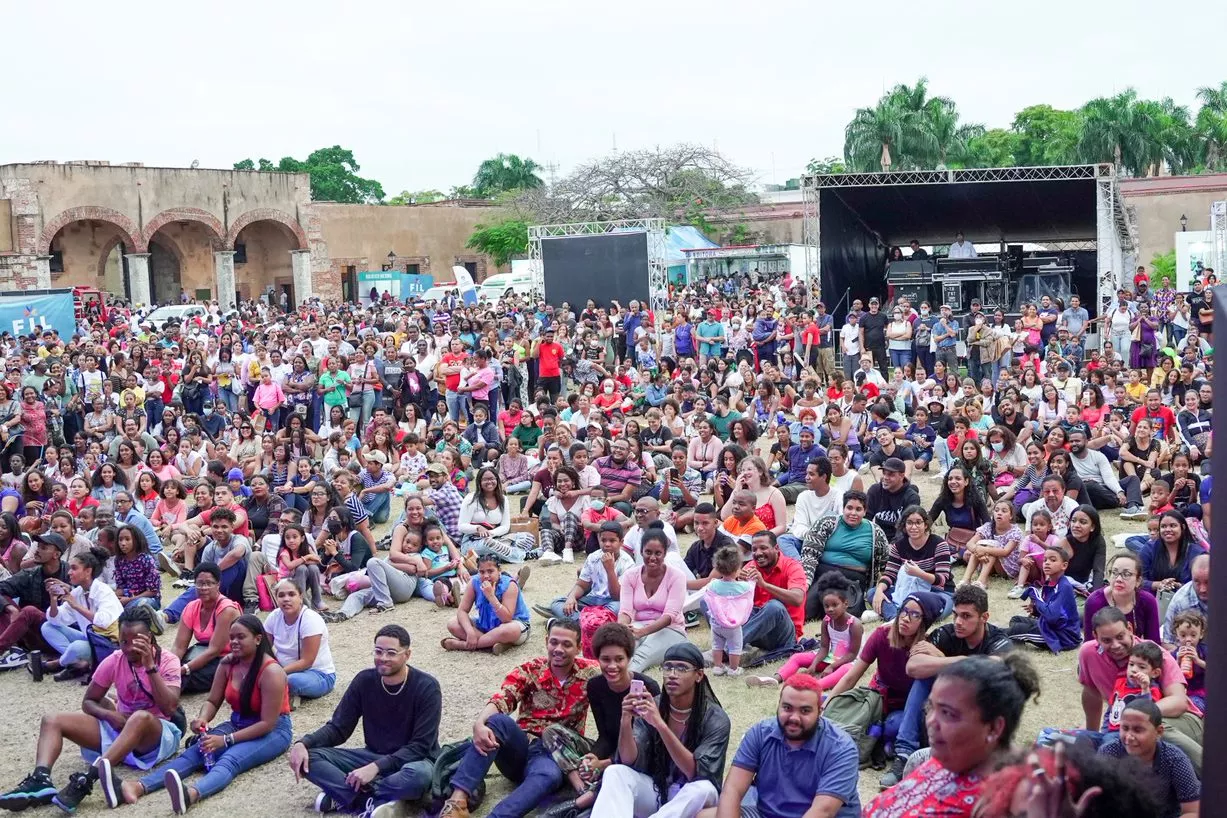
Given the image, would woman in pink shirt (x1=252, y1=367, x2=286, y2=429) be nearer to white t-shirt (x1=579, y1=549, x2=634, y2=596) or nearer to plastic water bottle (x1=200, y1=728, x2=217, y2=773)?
white t-shirt (x1=579, y1=549, x2=634, y2=596)

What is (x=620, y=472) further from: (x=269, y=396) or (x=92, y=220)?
(x=92, y=220)

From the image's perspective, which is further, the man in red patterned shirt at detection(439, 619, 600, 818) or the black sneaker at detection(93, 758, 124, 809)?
the black sneaker at detection(93, 758, 124, 809)

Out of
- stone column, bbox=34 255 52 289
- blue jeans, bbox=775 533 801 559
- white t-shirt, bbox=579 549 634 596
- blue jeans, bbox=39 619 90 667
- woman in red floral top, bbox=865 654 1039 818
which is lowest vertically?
blue jeans, bbox=39 619 90 667

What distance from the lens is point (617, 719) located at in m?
5.72

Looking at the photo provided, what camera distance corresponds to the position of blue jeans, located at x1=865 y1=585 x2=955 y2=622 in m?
7.42

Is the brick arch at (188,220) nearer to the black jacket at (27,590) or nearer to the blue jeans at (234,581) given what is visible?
the black jacket at (27,590)

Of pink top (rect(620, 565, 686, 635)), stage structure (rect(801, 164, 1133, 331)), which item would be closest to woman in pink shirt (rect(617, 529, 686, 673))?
pink top (rect(620, 565, 686, 635))

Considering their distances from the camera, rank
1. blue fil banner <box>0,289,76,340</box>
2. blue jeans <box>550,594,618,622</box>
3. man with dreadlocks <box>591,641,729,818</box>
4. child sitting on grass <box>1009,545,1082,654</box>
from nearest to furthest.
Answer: man with dreadlocks <box>591,641,729,818</box>
child sitting on grass <box>1009,545,1082,654</box>
blue jeans <box>550,594,618,622</box>
blue fil banner <box>0,289,76,340</box>

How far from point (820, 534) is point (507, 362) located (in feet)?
29.4

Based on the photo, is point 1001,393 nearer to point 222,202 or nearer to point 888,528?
point 888,528

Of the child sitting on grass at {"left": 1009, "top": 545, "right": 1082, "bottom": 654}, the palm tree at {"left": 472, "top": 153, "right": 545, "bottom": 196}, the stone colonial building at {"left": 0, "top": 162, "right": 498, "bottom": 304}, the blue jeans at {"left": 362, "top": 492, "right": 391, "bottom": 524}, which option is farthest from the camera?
the palm tree at {"left": 472, "top": 153, "right": 545, "bottom": 196}

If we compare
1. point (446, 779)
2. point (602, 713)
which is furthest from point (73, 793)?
point (602, 713)

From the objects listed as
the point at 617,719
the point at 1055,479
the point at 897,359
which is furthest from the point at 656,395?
the point at 617,719

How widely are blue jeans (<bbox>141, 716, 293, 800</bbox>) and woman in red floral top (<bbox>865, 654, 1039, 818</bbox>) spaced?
4256 millimetres
